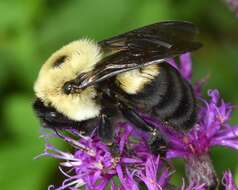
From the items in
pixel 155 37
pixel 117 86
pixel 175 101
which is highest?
pixel 155 37

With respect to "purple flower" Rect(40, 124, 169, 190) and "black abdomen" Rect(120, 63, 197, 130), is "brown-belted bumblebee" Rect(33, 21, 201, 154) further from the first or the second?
"purple flower" Rect(40, 124, 169, 190)

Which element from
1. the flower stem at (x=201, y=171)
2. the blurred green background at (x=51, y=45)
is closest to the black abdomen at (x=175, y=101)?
the flower stem at (x=201, y=171)

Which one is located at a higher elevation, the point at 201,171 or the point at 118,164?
the point at 118,164

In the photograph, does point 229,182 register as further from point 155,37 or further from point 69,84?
point 69,84

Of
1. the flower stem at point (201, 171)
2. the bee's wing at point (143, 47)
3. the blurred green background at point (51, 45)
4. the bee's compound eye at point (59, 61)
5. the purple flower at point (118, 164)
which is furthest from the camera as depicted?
the blurred green background at point (51, 45)

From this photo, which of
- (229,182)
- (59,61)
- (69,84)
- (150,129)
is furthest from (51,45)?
(229,182)

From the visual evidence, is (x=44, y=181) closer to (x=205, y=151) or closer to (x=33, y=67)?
(x=33, y=67)

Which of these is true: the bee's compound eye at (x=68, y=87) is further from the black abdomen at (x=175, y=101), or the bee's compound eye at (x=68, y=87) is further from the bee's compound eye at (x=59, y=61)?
the black abdomen at (x=175, y=101)
